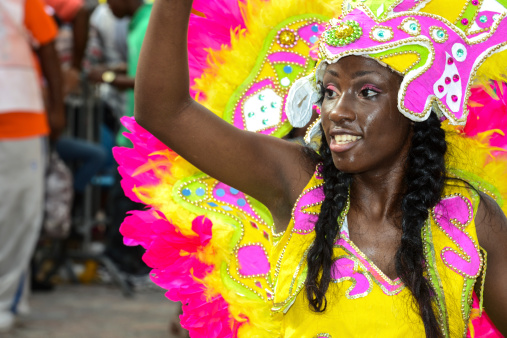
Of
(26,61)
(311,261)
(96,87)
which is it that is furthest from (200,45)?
(96,87)

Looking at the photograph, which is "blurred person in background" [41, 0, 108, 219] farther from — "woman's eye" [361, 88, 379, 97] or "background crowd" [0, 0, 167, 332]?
"woman's eye" [361, 88, 379, 97]

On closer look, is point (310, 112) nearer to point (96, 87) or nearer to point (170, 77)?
point (170, 77)

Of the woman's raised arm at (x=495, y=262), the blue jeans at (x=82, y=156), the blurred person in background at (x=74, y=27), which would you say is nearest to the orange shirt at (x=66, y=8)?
the blurred person in background at (x=74, y=27)

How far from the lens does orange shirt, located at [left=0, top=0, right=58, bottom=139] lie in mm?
4469

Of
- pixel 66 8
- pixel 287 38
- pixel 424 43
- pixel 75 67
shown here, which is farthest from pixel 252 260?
pixel 66 8

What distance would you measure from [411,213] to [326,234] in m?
0.22

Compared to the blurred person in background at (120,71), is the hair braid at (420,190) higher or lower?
higher

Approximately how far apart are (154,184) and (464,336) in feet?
2.94

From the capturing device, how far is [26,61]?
4.54 m

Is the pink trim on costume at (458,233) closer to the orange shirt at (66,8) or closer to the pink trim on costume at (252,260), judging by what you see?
the pink trim on costume at (252,260)

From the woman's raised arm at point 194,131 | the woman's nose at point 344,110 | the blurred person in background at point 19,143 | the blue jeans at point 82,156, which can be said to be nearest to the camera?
the woman's raised arm at point 194,131

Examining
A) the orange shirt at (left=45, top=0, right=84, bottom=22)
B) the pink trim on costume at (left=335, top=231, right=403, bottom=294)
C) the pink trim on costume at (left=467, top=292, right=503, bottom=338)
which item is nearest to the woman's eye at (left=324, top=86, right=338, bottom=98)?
the pink trim on costume at (left=335, top=231, right=403, bottom=294)

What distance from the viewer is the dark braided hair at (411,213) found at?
6.51 ft

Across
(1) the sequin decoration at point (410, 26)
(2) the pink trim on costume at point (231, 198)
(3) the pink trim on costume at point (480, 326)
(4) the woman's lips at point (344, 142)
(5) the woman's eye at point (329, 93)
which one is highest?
(1) the sequin decoration at point (410, 26)
